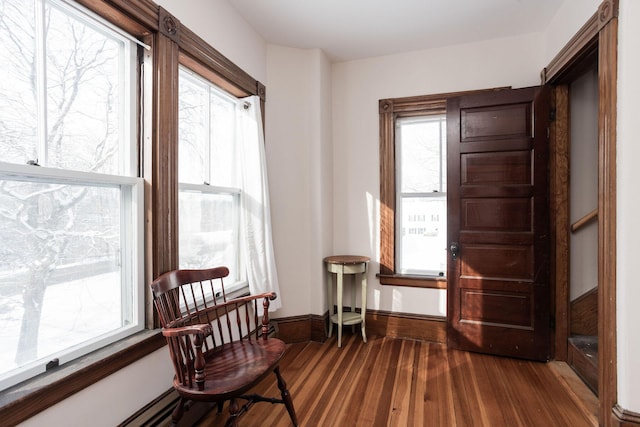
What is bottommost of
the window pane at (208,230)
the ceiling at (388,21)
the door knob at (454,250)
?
the door knob at (454,250)

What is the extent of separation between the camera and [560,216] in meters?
2.64

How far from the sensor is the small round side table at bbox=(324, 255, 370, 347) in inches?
118

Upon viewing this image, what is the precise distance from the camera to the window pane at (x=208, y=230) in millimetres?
2154

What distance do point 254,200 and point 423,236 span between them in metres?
1.68

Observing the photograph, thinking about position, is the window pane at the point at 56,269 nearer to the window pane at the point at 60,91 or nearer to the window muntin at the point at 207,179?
the window pane at the point at 60,91

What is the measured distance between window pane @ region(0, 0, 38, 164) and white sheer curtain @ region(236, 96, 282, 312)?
1.43 metres

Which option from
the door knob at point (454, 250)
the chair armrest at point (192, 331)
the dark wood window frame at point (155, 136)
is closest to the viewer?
the chair armrest at point (192, 331)

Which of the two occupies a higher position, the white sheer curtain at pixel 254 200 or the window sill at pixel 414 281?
the white sheer curtain at pixel 254 200

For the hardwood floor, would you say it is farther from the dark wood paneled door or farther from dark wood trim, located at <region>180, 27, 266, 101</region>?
dark wood trim, located at <region>180, 27, 266, 101</region>

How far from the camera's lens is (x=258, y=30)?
2.80 meters

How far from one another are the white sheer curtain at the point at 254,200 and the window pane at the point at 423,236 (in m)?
1.39

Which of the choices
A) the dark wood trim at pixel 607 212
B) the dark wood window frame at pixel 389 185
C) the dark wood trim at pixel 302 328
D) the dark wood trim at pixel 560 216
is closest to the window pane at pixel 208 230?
the dark wood trim at pixel 302 328

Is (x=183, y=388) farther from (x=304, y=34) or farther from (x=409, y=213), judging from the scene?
(x=304, y=34)

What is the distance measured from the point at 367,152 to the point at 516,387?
226 centimetres
